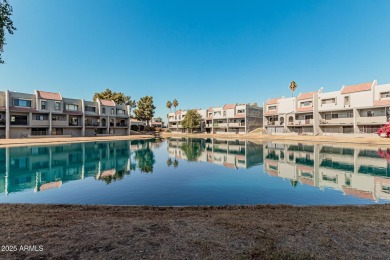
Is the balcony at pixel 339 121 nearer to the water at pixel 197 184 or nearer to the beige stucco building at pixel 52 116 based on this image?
the water at pixel 197 184

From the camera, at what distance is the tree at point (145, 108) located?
86938 millimetres

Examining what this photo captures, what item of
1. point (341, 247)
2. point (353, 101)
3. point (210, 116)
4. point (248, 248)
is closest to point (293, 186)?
point (341, 247)

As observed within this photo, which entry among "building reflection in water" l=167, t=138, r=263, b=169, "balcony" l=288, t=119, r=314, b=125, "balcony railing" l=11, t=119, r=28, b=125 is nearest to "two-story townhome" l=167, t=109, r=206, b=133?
"balcony" l=288, t=119, r=314, b=125

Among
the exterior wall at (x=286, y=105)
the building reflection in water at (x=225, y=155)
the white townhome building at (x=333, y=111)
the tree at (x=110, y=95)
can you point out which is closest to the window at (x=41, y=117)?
Answer: the tree at (x=110, y=95)

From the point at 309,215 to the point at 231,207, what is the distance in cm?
307

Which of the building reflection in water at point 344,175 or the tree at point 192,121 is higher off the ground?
the tree at point 192,121

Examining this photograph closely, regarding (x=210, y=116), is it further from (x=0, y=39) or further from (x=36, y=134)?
(x=0, y=39)

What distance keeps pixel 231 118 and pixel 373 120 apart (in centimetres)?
4314

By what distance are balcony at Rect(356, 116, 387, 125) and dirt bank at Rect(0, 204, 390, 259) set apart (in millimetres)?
49632

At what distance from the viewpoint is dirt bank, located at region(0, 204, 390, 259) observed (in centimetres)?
493

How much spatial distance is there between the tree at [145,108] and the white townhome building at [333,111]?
147ft

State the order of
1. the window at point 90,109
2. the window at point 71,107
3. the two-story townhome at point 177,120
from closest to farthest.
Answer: the window at point 71,107, the window at point 90,109, the two-story townhome at point 177,120

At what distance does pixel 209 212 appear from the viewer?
8648 millimetres

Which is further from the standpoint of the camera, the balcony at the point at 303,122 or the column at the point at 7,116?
the balcony at the point at 303,122
